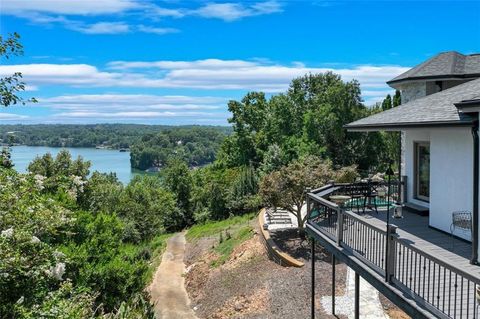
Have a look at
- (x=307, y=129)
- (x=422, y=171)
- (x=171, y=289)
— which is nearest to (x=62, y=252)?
(x=422, y=171)

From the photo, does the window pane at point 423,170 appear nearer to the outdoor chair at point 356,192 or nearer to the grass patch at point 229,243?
the outdoor chair at point 356,192

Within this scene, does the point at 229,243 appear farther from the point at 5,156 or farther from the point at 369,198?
the point at 5,156

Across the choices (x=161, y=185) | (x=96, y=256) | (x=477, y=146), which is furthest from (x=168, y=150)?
(x=477, y=146)

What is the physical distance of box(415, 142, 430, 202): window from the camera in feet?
40.2

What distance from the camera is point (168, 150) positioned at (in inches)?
4860

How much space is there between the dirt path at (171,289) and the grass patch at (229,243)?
2.25m

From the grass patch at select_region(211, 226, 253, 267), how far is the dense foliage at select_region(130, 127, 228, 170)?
280 ft

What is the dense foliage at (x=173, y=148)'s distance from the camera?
122062 millimetres

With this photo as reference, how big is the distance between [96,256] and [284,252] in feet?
25.2

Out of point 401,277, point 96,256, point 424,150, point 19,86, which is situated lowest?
point 96,256

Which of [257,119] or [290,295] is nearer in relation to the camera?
[290,295]

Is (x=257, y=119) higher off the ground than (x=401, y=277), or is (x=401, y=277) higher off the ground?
(x=257, y=119)

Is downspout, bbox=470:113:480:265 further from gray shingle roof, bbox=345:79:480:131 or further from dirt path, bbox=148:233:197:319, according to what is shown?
dirt path, bbox=148:233:197:319

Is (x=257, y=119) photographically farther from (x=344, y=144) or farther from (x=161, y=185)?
(x=344, y=144)
